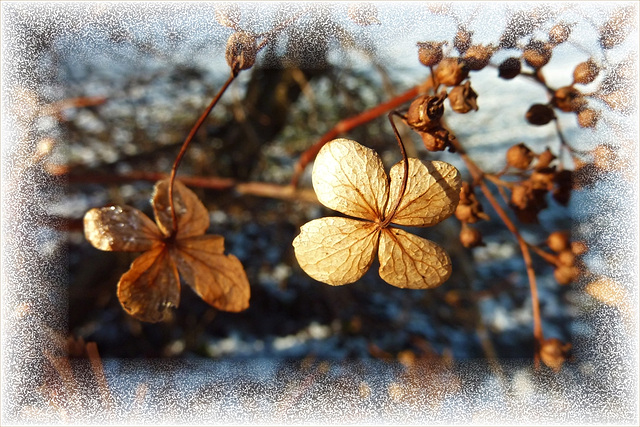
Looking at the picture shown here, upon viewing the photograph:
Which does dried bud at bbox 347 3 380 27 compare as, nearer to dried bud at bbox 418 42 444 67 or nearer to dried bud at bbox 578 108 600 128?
dried bud at bbox 418 42 444 67

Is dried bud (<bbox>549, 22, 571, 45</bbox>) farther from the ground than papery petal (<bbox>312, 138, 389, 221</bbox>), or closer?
farther from the ground

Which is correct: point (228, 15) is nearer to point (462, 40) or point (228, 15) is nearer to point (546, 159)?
point (462, 40)

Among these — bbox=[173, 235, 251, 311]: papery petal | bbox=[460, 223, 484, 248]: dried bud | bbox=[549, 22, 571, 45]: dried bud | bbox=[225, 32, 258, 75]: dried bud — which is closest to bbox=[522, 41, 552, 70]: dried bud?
bbox=[549, 22, 571, 45]: dried bud

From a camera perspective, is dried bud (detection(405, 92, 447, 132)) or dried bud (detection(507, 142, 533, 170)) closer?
dried bud (detection(405, 92, 447, 132))

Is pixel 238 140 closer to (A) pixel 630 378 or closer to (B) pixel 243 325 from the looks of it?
(B) pixel 243 325

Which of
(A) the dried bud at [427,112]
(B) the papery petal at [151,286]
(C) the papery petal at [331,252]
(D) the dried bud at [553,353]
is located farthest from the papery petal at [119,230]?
(D) the dried bud at [553,353]

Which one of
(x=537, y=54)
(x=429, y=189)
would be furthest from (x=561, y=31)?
(x=429, y=189)

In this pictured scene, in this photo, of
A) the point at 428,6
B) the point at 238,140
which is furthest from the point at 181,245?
the point at 238,140
